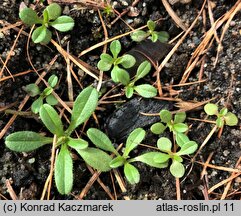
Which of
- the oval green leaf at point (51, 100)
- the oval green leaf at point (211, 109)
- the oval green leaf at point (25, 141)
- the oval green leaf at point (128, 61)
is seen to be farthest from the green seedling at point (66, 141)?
the oval green leaf at point (211, 109)

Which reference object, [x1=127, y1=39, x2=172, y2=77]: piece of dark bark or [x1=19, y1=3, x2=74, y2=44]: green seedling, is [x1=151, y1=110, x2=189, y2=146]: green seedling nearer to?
[x1=127, y1=39, x2=172, y2=77]: piece of dark bark

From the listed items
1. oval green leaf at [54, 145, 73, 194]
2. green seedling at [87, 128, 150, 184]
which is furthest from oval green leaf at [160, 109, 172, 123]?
oval green leaf at [54, 145, 73, 194]

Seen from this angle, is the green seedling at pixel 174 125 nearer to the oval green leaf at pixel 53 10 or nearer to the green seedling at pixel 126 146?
the green seedling at pixel 126 146

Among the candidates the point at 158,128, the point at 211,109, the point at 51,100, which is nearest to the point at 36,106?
the point at 51,100

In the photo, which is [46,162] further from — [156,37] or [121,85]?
[156,37]

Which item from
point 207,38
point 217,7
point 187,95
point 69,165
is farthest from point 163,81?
point 69,165

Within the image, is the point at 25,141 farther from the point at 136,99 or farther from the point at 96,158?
the point at 136,99
